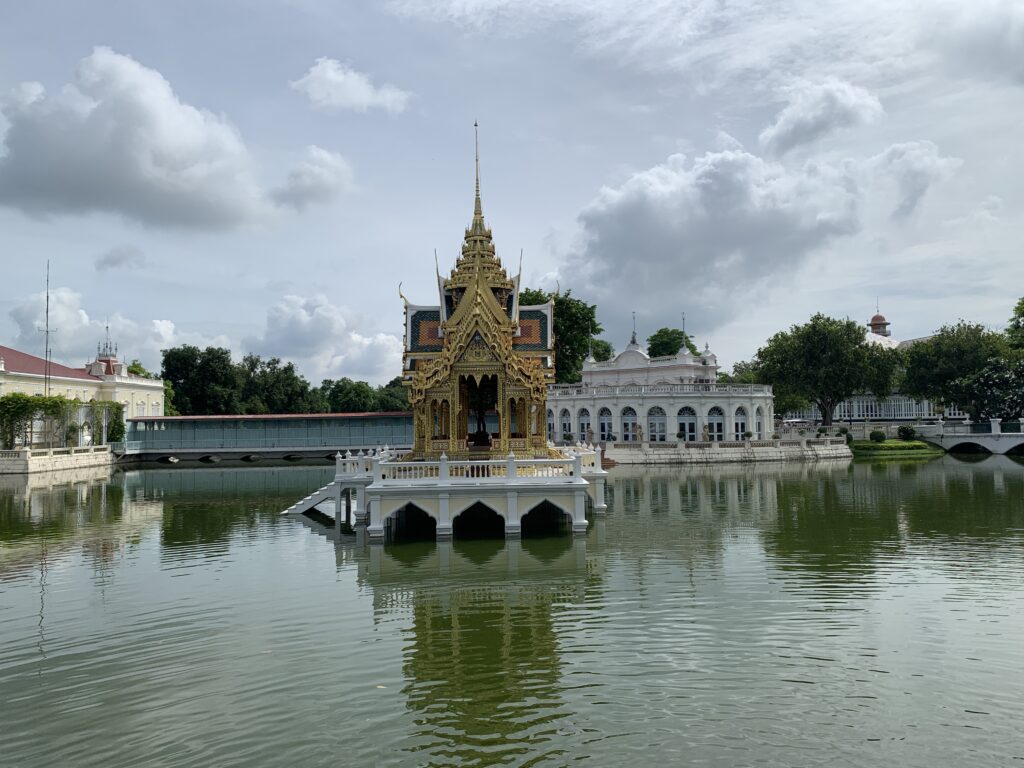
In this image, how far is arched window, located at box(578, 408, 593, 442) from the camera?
57.2m

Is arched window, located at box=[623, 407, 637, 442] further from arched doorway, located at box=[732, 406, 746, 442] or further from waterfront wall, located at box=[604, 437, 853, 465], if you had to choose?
arched doorway, located at box=[732, 406, 746, 442]

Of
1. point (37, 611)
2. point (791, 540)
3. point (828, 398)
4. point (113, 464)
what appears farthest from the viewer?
point (828, 398)

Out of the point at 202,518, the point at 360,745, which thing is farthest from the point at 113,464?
the point at 360,745

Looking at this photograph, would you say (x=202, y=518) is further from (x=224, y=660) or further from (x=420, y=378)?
(x=224, y=660)

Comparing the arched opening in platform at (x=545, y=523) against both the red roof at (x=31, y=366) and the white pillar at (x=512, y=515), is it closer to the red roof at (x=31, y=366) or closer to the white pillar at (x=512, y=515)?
the white pillar at (x=512, y=515)

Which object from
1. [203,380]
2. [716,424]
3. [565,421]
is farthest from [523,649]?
[203,380]

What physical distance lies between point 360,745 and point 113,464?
2155 inches

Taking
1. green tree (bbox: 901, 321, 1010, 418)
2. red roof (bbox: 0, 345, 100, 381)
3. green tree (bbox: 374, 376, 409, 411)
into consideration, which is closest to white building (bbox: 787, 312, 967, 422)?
green tree (bbox: 901, 321, 1010, 418)

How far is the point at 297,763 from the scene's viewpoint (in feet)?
24.2

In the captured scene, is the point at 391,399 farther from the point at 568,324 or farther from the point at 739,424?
the point at 739,424

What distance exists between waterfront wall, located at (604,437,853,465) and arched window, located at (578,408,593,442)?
23.8 ft

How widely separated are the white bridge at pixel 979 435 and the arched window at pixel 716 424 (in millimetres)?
19983

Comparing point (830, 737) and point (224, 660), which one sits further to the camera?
point (224, 660)

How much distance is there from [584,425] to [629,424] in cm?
392
